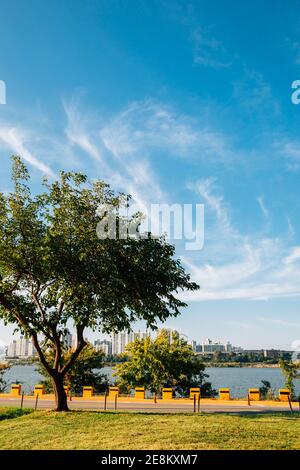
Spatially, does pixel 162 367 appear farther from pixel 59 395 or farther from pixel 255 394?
pixel 59 395

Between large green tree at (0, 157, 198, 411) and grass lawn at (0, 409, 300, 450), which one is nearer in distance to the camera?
grass lawn at (0, 409, 300, 450)

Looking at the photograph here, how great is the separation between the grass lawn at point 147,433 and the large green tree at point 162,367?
718 inches

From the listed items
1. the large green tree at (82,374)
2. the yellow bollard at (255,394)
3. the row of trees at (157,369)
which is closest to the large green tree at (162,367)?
the row of trees at (157,369)

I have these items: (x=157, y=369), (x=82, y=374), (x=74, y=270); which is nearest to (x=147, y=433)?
(x=74, y=270)

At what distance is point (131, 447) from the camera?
36.7 feet

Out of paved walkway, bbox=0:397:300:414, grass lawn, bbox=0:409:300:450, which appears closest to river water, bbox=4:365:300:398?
paved walkway, bbox=0:397:300:414

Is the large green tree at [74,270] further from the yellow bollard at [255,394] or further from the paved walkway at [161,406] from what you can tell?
the yellow bollard at [255,394]

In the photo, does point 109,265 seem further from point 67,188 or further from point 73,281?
point 67,188

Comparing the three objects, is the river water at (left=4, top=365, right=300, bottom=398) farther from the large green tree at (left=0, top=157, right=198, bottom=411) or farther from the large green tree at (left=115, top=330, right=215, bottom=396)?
the large green tree at (left=0, top=157, right=198, bottom=411)

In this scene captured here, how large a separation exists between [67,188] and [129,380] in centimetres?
2133

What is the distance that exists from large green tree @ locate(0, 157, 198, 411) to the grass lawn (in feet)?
15.0

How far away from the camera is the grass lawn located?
11.5 metres
